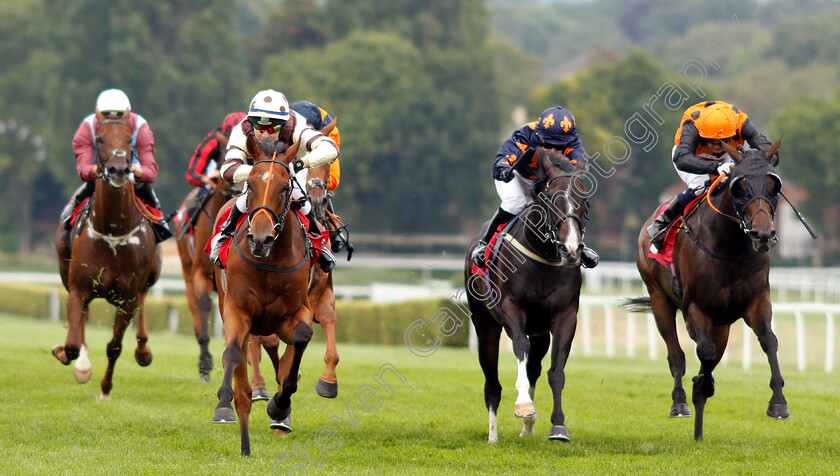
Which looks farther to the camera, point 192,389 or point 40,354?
point 40,354

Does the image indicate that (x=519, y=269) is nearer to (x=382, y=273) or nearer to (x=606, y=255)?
(x=382, y=273)

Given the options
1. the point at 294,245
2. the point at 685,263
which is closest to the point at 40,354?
the point at 294,245

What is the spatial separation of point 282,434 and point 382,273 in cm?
1681

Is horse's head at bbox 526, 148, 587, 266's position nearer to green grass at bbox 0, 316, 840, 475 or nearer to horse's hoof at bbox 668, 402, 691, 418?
green grass at bbox 0, 316, 840, 475

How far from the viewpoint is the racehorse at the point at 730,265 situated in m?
6.68

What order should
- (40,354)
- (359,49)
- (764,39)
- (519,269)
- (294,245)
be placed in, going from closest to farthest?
1. (294,245)
2. (519,269)
3. (40,354)
4. (359,49)
5. (764,39)

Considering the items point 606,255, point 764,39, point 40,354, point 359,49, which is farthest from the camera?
point 764,39

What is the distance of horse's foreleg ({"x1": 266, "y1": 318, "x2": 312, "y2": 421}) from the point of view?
6.61m

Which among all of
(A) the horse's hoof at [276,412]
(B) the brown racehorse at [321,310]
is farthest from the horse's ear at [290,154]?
(A) the horse's hoof at [276,412]

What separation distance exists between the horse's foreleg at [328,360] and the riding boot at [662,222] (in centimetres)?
251

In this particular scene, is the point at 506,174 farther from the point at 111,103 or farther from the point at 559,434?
the point at 111,103

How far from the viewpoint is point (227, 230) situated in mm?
6883

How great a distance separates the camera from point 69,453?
22.2ft

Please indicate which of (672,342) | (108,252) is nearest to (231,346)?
(108,252)
